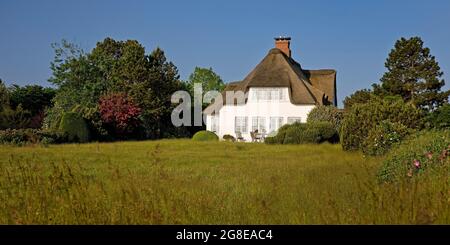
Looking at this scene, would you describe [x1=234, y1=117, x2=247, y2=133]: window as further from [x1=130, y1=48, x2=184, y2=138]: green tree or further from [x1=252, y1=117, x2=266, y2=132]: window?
[x1=130, y1=48, x2=184, y2=138]: green tree

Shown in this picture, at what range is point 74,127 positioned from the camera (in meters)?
31.4

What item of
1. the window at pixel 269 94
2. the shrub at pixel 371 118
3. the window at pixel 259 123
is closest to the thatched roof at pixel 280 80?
the window at pixel 269 94

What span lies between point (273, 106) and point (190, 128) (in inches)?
569

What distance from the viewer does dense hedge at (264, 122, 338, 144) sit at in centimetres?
2880

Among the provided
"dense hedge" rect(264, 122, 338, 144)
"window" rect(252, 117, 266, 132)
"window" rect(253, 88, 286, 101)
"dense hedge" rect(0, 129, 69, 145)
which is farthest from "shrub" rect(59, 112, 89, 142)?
"window" rect(253, 88, 286, 101)

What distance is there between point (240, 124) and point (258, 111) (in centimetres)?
180

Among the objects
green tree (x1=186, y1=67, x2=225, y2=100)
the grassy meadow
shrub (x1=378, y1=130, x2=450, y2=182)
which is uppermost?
green tree (x1=186, y1=67, x2=225, y2=100)

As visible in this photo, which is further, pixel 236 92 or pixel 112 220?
pixel 236 92

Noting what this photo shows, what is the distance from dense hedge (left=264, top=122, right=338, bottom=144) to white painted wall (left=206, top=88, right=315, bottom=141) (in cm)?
922

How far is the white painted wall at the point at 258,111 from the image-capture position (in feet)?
130
